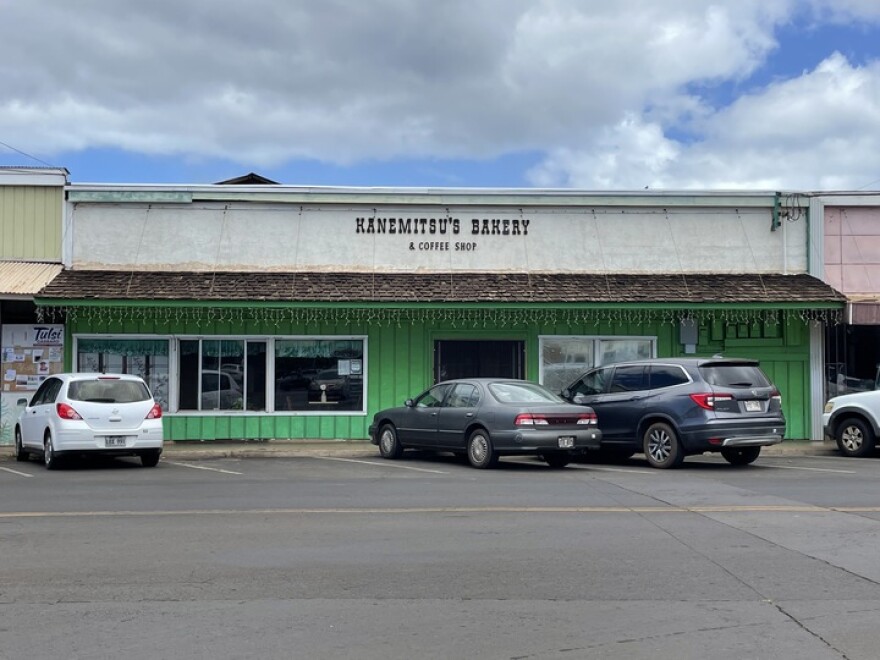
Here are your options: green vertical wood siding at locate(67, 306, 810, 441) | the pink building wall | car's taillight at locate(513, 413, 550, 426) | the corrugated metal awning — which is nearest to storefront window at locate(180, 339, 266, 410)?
green vertical wood siding at locate(67, 306, 810, 441)

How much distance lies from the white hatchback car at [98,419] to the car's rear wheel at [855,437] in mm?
12463

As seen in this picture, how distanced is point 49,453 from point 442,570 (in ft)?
34.0

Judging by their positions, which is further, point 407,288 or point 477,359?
point 477,359

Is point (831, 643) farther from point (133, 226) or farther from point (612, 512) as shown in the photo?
point (133, 226)

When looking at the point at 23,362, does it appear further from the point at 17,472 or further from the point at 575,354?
the point at 575,354

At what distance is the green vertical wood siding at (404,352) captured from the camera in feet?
69.7

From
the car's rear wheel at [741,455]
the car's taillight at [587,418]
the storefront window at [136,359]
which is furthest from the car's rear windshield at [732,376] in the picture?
the storefront window at [136,359]

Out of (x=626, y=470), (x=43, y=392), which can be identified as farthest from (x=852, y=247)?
(x=43, y=392)

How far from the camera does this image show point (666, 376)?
53.1 ft

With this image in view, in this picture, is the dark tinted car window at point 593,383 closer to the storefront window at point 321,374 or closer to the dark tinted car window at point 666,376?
the dark tinted car window at point 666,376

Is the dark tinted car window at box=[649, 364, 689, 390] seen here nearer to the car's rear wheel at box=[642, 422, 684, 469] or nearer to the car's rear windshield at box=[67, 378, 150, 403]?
the car's rear wheel at box=[642, 422, 684, 469]

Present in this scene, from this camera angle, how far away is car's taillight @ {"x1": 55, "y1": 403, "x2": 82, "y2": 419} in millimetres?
16016

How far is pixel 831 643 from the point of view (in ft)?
20.1

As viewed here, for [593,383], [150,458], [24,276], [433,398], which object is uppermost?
[24,276]
